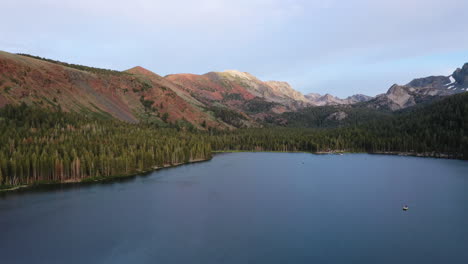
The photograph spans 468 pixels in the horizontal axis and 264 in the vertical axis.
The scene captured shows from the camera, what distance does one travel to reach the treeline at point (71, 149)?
102688 millimetres

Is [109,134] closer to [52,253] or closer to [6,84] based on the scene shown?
[6,84]

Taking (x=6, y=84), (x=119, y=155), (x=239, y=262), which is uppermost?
(x=6, y=84)

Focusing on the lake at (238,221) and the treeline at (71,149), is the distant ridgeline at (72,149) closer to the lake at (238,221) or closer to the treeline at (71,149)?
the treeline at (71,149)

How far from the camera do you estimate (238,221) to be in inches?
2864

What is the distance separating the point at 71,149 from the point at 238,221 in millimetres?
73684

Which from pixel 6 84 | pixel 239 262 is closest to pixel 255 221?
pixel 239 262

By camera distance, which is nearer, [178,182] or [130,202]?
[130,202]

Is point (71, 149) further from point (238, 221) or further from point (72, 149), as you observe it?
point (238, 221)

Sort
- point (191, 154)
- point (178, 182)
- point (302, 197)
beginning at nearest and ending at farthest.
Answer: point (302, 197) < point (178, 182) < point (191, 154)

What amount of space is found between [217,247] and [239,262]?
22.6 ft

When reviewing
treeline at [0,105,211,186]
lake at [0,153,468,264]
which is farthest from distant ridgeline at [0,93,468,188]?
lake at [0,153,468,264]

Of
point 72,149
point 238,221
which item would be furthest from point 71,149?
point 238,221

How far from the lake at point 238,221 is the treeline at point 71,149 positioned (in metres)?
9.14

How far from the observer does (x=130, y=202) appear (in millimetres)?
88375
